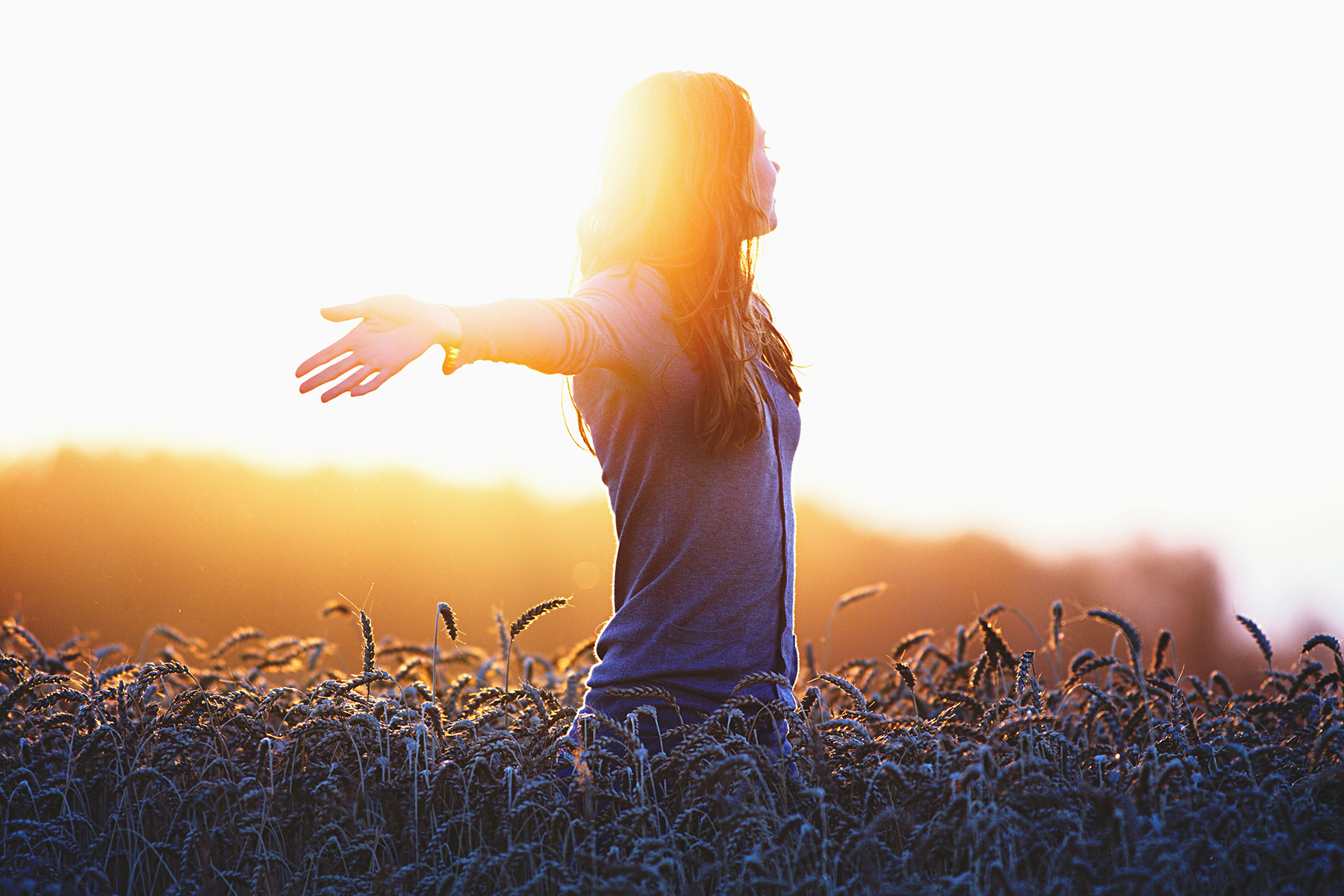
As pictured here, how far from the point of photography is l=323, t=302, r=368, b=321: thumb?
6.14 feet

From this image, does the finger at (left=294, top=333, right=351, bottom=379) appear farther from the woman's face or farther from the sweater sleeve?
the woman's face

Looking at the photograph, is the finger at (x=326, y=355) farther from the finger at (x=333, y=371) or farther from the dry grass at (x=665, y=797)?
the dry grass at (x=665, y=797)

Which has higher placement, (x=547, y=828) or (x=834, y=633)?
(x=547, y=828)

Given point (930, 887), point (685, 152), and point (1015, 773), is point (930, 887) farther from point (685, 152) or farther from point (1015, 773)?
point (685, 152)

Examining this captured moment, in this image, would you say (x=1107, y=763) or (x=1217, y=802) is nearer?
(x=1217, y=802)

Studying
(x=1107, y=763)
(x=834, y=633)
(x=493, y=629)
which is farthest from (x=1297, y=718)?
(x=834, y=633)

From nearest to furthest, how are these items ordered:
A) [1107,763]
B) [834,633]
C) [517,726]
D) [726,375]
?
1. [726,375]
2. [1107,763]
3. [517,726]
4. [834,633]

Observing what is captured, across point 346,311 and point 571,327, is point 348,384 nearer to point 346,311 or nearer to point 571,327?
point 346,311

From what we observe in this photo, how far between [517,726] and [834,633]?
23.4 feet

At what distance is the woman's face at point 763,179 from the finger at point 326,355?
1287mm

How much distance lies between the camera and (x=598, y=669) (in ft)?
8.85

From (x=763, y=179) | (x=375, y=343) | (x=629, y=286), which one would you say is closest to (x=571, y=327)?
(x=629, y=286)

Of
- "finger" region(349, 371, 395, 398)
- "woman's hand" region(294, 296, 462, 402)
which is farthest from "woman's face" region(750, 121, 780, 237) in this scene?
"finger" region(349, 371, 395, 398)

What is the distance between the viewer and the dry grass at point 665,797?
1.95 metres
